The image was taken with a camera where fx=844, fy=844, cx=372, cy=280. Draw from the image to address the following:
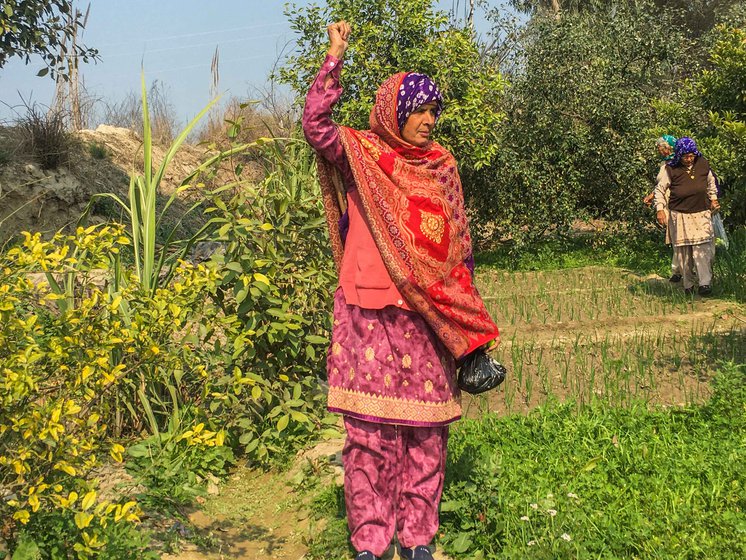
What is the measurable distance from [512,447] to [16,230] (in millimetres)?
7562

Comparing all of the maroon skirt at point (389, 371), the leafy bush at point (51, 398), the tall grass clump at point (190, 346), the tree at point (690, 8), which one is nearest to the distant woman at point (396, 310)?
the maroon skirt at point (389, 371)

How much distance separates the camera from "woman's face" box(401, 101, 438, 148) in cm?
334

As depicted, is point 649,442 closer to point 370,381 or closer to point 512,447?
point 512,447

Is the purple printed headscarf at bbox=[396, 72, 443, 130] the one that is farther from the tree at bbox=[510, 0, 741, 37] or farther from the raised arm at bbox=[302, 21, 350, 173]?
the tree at bbox=[510, 0, 741, 37]

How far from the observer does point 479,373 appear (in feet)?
11.3

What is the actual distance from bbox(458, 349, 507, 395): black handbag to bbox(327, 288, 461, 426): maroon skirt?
11 centimetres

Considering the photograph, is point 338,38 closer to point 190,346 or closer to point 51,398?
point 51,398

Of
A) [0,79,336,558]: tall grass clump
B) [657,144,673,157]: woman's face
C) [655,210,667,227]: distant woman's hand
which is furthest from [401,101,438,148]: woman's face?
[657,144,673,157]: woman's face

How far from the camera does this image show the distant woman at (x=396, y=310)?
3.33 metres

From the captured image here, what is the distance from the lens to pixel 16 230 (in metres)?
10.1

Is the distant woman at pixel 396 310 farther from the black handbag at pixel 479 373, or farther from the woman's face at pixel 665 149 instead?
the woman's face at pixel 665 149

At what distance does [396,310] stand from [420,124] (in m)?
0.75

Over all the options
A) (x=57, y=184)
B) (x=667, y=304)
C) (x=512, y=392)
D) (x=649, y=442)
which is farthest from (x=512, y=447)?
(x=57, y=184)

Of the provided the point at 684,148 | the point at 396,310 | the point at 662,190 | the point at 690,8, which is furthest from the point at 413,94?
the point at 690,8
